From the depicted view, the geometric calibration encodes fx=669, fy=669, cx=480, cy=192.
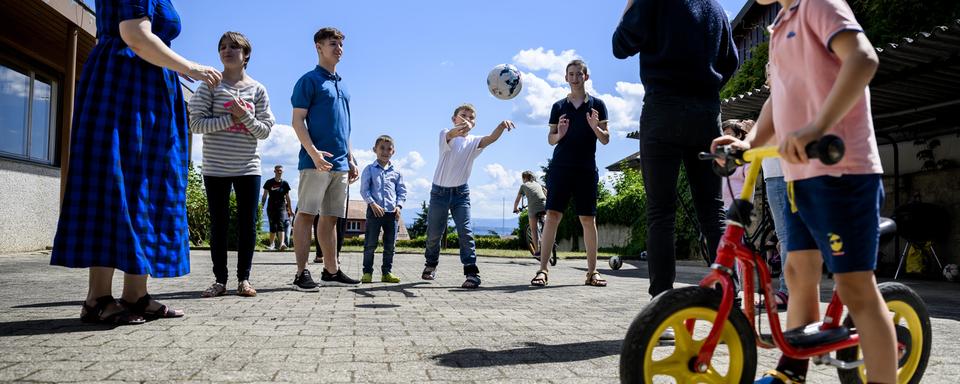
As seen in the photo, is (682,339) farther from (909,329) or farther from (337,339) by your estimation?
(337,339)

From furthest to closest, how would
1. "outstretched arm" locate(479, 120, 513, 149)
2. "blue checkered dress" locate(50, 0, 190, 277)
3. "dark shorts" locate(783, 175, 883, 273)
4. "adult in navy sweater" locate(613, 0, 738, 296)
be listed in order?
1. "outstretched arm" locate(479, 120, 513, 149)
2. "adult in navy sweater" locate(613, 0, 738, 296)
3. "blue checkered dress" locate(50, 0, 190, 277)
4. "dark shorts" locate(783, 175, 883, 273)

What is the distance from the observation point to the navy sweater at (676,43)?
11.1ft

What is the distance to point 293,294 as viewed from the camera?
5.19 m

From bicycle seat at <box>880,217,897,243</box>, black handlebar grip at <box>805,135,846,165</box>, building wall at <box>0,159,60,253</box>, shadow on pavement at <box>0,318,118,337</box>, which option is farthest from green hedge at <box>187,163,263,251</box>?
black handlebar grip at <box>805,135,846,165</box>

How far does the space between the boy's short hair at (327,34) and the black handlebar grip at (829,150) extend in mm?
4556

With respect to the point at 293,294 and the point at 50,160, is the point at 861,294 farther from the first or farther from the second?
the point at 50,160

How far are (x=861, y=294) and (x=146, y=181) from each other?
3.11 m

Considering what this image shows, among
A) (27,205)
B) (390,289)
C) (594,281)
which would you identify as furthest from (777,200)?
(27,205)

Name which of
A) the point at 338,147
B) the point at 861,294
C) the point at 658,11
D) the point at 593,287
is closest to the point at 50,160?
the point at 338,147

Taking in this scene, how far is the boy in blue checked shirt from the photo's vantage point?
670cm

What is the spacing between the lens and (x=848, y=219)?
180cm

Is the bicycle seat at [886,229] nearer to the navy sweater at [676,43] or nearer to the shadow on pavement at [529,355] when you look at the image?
the shadow on pavement at [529,355]

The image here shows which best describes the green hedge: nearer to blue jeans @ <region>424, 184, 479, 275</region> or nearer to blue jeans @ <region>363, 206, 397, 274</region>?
blue jeans @ <region>363, 206, 397, 274</region>

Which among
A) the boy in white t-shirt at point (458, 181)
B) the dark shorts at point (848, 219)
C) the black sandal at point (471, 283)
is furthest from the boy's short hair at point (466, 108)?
the dark shorts at point (848, 219)
